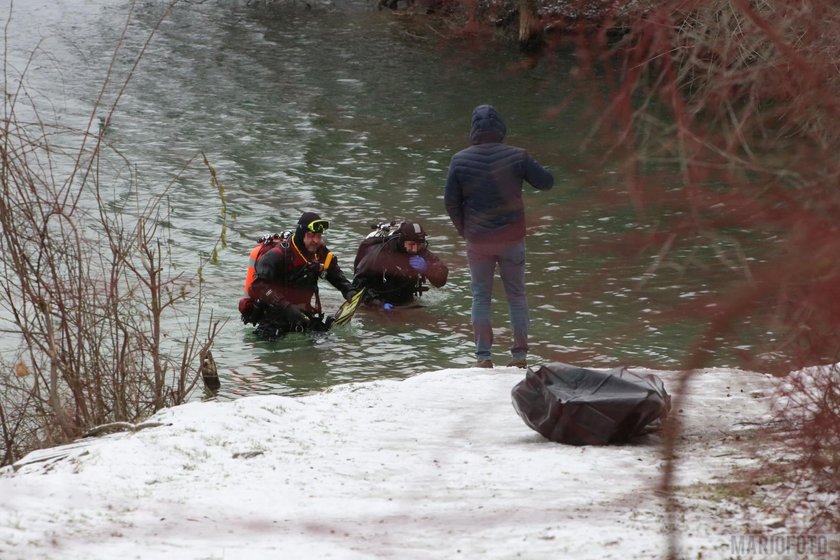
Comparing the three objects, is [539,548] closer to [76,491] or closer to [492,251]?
[76,491]

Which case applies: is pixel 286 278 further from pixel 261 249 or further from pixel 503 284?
pixel 503 284

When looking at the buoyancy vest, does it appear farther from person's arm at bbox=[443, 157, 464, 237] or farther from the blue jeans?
person's arm at bbox=[443, 157, 464, 237]

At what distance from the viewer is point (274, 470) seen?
572cm

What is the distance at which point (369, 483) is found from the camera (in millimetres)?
5473

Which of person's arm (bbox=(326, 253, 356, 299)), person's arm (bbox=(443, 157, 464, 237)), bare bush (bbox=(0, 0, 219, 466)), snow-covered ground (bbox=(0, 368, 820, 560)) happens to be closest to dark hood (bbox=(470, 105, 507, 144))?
person's arm (bbox=(443, 157, 464, 237))

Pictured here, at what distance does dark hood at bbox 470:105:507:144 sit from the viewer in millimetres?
8094

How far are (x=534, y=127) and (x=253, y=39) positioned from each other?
12.9 m

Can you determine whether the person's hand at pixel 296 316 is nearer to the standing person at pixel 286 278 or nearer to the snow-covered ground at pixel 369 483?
the standing person at pixel 286 278

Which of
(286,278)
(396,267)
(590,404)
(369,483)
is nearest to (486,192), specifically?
(590,404)

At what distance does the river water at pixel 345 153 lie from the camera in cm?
954

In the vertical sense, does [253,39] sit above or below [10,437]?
above

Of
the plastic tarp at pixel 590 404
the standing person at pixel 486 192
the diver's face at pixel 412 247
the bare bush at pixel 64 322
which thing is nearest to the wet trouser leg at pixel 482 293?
the standing person at pixel 486 192

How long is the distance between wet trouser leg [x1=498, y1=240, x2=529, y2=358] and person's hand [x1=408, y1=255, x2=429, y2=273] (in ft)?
8.82

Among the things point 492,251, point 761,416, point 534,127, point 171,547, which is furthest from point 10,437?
point 534,127
